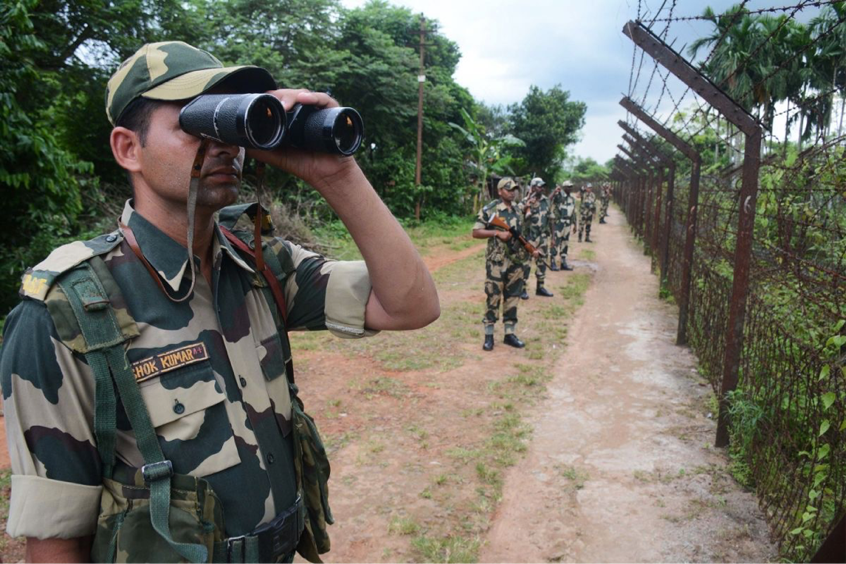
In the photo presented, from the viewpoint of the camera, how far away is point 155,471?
3.35ft

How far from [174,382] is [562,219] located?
10182 millimetres

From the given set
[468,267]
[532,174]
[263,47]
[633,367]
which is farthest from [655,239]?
[532,174]

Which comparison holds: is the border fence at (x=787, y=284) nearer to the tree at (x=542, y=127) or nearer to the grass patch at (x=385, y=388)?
the grass patch at (x=385, y=388)

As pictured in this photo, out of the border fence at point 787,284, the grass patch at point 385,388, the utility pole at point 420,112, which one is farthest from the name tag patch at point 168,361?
the utility pole at point 420,112

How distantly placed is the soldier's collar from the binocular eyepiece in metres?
0.24

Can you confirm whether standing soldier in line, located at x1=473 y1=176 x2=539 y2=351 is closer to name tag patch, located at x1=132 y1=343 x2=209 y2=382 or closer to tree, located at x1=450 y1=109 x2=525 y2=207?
name tag patch, located at x1=132 y1=343 x2=209 y2=382

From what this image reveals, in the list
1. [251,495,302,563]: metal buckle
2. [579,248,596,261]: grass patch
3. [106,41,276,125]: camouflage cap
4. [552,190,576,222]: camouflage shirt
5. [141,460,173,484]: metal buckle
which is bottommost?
[579,248,596,261]: grass patch

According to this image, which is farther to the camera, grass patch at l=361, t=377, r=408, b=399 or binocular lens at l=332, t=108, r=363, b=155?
grass patch at l=361, t=377, r=408, b=399

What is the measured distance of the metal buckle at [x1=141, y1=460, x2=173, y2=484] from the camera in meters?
1.02

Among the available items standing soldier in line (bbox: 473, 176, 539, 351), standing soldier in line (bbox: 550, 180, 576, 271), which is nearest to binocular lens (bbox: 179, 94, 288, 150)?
standing soldier in line (bbox: 473, 176, 539, 351)

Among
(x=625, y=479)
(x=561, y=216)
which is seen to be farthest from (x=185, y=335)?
(x=561, y=216)

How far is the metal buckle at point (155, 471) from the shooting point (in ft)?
3.35

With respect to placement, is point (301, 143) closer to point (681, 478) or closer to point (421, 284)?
point (421, 284)

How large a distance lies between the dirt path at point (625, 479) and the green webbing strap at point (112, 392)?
2.10 m
